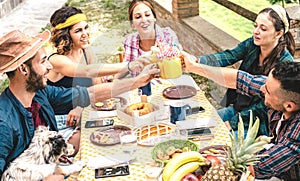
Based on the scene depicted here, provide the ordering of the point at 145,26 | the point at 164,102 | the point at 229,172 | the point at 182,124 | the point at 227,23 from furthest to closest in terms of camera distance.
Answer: the point at 227,23, the point at 145,26, the point at 164,102, the point at 182,124, the point at 229,172

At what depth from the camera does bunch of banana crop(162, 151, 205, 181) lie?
231cm

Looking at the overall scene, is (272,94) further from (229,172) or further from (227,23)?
(227,23)

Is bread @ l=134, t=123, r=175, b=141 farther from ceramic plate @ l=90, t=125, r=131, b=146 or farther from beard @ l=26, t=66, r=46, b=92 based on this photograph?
beard @ l=26, t=66, r=46, b=92

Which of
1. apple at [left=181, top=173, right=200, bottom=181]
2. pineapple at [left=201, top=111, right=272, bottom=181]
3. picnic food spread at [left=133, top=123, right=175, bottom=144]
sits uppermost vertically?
pineapple at [left=201, top=111, right=272, bottom=181]

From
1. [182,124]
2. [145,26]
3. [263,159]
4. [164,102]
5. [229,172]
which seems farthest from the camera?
[145,26]

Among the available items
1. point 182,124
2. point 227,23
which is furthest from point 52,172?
point 227,23

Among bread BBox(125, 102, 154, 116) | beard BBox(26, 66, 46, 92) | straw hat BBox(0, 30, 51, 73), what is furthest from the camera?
bread BBox(125, 102, 154, 116)

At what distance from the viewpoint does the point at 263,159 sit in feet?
7.96

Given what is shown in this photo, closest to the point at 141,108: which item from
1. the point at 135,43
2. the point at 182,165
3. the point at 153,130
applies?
the point at 153,130

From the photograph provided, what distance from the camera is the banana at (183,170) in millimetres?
2294

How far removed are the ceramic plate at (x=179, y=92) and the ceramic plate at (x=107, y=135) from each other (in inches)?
22.2

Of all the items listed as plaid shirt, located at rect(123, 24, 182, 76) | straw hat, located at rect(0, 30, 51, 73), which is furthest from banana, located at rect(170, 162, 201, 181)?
plaid shirt, located at rect(123, 24, 182, 76)

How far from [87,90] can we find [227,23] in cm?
446

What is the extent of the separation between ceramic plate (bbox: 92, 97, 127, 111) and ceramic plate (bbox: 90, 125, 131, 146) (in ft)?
0.91
